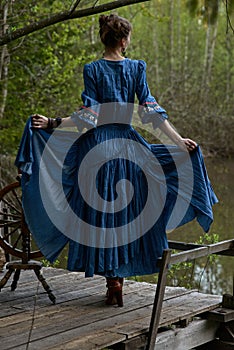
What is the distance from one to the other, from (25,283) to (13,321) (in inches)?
38.9

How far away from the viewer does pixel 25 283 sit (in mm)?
5090

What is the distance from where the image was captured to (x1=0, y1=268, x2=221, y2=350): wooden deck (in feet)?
12.4

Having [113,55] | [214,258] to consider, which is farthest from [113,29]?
[214,258]

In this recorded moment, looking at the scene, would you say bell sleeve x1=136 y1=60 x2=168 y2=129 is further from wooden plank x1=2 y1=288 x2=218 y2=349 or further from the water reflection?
the water reflection

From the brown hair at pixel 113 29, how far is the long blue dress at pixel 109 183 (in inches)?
5.3

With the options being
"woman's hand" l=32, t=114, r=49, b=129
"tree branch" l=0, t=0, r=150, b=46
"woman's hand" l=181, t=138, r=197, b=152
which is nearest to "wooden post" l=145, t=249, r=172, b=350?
"woman's hand" l=181, t=138, r=197, b=152

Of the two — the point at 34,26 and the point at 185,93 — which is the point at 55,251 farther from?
the point at 185,93

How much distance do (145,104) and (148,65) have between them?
14.9 metres

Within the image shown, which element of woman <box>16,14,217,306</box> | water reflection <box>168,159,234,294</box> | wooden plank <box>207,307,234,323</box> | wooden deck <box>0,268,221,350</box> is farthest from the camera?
water reflection <box>168,159,234,294</box>

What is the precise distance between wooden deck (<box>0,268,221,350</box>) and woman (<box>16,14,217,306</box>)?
0.23m

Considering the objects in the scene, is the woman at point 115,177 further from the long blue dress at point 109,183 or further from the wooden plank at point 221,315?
the wooden plank at point 221,315

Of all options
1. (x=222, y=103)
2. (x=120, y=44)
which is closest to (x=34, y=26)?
(x=120, y=44)

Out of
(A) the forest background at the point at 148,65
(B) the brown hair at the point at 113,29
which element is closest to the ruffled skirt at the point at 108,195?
(B) the brown hair at the point at 113,29

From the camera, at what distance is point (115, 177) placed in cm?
440
